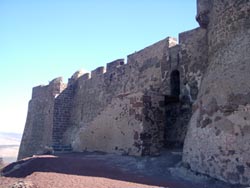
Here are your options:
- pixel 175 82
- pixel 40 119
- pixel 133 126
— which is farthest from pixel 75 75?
pixel 133 126

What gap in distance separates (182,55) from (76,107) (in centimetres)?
953

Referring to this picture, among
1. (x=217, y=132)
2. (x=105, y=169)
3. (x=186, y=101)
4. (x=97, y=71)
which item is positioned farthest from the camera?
(x=97, y=71)

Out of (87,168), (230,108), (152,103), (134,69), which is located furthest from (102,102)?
(230,108)

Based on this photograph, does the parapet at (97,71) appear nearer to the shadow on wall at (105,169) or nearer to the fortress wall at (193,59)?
the fortress wall at (193,59)

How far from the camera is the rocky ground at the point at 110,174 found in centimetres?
627

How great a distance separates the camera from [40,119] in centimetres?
2070

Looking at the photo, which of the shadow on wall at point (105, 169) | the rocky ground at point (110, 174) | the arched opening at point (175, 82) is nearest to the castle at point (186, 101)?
the arched opening at point (175, 82)

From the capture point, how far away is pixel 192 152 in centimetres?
772

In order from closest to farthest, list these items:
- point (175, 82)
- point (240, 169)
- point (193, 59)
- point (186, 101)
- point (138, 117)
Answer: point (240, 169) < point (138, 117) < point (186, 101) < point (193, 59) < point (175, 82)

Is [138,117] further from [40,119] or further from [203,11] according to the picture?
[40,119]

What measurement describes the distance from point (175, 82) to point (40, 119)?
37.5ft

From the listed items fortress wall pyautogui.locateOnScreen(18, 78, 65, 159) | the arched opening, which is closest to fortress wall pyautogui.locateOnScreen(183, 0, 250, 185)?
the arched opening

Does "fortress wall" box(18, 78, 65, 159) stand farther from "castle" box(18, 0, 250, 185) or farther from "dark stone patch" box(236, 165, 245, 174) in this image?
"dark stone patch" box(236, 165, 245, 174)

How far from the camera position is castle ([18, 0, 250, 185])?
22.6 feet
